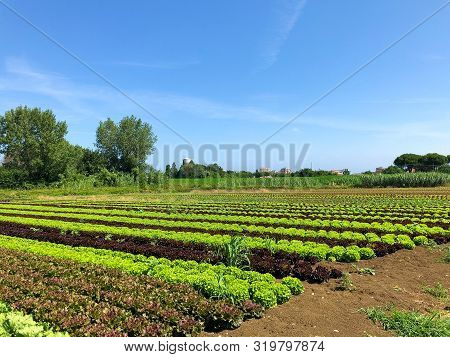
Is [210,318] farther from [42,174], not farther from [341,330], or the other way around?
[42,174]

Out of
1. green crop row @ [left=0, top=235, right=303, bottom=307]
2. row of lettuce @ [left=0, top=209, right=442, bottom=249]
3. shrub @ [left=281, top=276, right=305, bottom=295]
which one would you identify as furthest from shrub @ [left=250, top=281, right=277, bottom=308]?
row of lettuce @ [left=0, top=209, right=442, bottom=249]

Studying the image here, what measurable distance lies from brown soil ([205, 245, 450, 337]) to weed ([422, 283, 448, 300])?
134 millimetres

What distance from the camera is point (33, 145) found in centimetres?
6331

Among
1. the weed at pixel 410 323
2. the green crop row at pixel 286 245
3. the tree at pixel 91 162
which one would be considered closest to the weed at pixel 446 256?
the green crop row at pixel 286 245

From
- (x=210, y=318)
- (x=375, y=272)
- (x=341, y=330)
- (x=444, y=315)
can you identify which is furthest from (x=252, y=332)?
(x=375, y=272)

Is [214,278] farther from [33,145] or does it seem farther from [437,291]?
[33,145]

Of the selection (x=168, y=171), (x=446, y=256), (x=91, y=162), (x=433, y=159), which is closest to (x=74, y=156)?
(x=91, y=162)

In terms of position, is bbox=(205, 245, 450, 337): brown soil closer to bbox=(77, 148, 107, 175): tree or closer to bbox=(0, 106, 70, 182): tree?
bbox=(0, 106, 70, 182): tree

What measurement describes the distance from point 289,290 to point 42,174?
64.0 metres

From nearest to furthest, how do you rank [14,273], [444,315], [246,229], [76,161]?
[444,315] → [14,273] → [246,229] → [76,161]

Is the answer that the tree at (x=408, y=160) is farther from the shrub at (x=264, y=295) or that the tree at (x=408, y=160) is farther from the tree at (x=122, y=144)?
the shrub at (x=264, y=295)

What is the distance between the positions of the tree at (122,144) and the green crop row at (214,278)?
69.3 metres

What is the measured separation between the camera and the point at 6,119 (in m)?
64.1

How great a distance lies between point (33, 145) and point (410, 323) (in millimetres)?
66457
